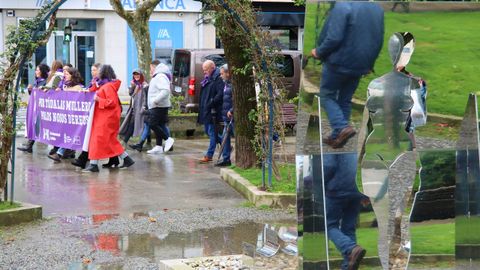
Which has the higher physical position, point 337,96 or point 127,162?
point 337,96

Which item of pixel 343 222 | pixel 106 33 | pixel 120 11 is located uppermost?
pixel 120 11

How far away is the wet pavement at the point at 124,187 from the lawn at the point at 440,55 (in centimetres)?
551

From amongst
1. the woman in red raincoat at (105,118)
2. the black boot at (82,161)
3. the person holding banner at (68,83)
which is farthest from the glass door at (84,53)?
the woman in red raincoat at (105,118)

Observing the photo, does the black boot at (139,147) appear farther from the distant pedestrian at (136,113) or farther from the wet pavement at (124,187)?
the wet pavement at (124,187)

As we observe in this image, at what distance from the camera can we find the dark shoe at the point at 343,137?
5266 millimetres

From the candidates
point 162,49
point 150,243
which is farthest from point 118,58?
point 150,243

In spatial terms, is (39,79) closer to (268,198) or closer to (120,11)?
(120,11)

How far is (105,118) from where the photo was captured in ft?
43.8

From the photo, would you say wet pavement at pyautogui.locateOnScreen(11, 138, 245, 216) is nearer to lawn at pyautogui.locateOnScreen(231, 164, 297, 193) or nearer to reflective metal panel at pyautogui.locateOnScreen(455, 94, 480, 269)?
lawn at pyautogui.locateOnScreen(231, 164, 297, 193)

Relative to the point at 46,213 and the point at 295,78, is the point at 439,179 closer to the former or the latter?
the point at 46,213

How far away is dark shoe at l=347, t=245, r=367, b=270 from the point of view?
17.5 feet

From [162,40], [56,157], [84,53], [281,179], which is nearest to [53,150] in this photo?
[56,157]

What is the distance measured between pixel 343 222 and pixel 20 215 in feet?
16.7

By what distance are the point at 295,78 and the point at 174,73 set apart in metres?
3.20
